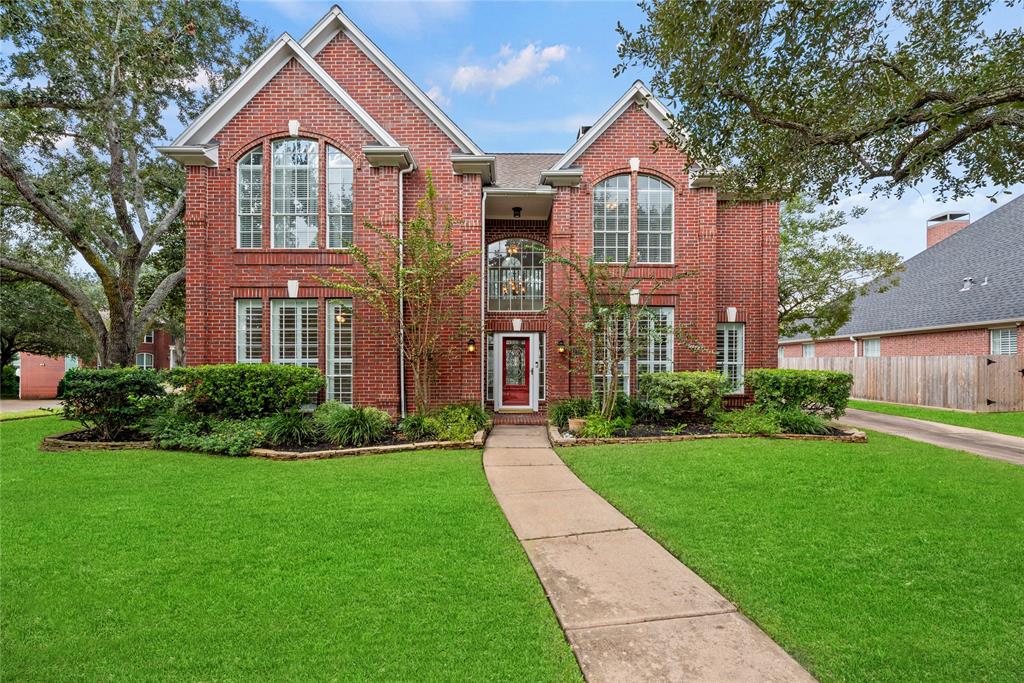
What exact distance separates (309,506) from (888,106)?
8.54 meters

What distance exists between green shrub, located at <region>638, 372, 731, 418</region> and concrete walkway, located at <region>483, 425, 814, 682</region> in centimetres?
516

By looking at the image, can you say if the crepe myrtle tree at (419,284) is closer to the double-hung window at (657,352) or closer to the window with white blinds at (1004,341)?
the double-hung window at (657,352)

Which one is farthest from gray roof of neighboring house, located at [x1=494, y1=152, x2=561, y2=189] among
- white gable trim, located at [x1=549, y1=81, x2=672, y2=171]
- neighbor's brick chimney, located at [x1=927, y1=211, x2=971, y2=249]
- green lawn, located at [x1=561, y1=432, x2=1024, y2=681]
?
neighbor's brick chimney, located at [x1=927, y1=211, x2=971, y2=249]

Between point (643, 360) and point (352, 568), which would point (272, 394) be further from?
point (643, 360)

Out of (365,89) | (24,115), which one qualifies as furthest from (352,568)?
(24,115)

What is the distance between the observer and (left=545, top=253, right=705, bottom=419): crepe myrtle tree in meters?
9.81

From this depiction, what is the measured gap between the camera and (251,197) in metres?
10.5

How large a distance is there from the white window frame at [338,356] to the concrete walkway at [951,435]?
39.4 ft

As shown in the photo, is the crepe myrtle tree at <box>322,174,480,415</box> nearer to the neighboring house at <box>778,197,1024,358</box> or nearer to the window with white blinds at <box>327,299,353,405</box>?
the window with white blinds at <box>327,299,353,405</box>

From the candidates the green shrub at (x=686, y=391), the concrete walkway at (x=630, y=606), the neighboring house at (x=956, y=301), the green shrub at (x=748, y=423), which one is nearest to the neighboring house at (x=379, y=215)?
the green shrub at (x=686, y=391)

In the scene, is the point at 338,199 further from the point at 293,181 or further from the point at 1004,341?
the point at 1004,341

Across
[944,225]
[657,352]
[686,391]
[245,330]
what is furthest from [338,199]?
[944,225]

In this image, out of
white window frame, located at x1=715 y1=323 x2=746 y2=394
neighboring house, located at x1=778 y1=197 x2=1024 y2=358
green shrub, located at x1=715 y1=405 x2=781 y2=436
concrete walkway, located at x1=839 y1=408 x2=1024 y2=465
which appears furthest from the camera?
neighboring house, located at x1=778 y1=197 x2=1024 y2=358

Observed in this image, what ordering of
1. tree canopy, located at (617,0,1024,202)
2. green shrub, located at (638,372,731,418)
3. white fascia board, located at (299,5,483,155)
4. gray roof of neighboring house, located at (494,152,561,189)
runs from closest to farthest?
1. tree canopy, located at (617,0,1024,202)
2. green shrub, located at (638,372,731,418)
3. white fascia board, located at (299,5,483,155)
4. gray roof of neighboring house, located at (494,152,561,189)
